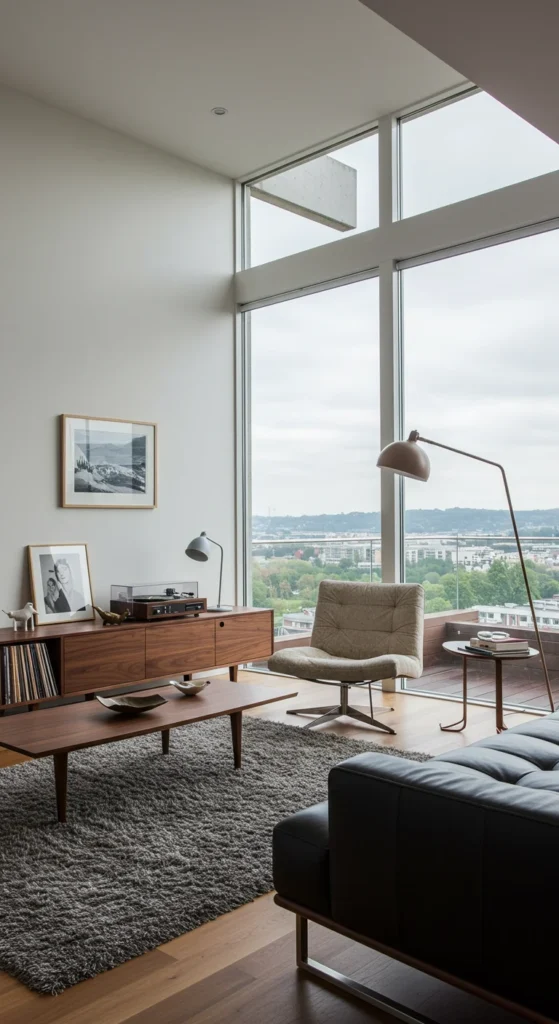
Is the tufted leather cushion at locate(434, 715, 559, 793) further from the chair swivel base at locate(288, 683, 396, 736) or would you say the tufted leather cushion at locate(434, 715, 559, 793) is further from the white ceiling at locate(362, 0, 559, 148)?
the chair swivel base at locate(288, 683, 396, 736)

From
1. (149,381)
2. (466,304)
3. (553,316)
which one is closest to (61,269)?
(149,381)

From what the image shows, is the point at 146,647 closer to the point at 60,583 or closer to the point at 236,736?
the point at 60,583

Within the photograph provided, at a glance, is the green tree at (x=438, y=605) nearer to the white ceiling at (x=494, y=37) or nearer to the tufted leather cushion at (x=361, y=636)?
the tufted leather cushion at (x=361, y=636)

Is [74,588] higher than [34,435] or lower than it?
lower

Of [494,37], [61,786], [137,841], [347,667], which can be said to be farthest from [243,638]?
[494,37]

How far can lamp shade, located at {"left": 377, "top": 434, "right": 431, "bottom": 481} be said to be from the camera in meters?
4.16

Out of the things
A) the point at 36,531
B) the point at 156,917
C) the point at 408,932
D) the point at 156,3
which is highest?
the point at 156,3

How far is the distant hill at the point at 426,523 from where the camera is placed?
4.61 meters

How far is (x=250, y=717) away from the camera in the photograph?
4598mm

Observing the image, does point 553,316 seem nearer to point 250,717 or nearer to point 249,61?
point 249,61

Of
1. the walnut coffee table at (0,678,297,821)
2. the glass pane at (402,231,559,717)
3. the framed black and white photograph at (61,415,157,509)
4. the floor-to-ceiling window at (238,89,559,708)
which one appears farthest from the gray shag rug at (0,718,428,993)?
the framed black and white photograph at (61,415,157,509)

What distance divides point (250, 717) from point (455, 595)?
1.48 meters

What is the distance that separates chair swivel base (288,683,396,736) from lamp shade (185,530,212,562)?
1273 mm

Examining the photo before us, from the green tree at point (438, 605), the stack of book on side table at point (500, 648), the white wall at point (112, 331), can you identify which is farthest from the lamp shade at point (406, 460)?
the white wall at point (112, 331)
